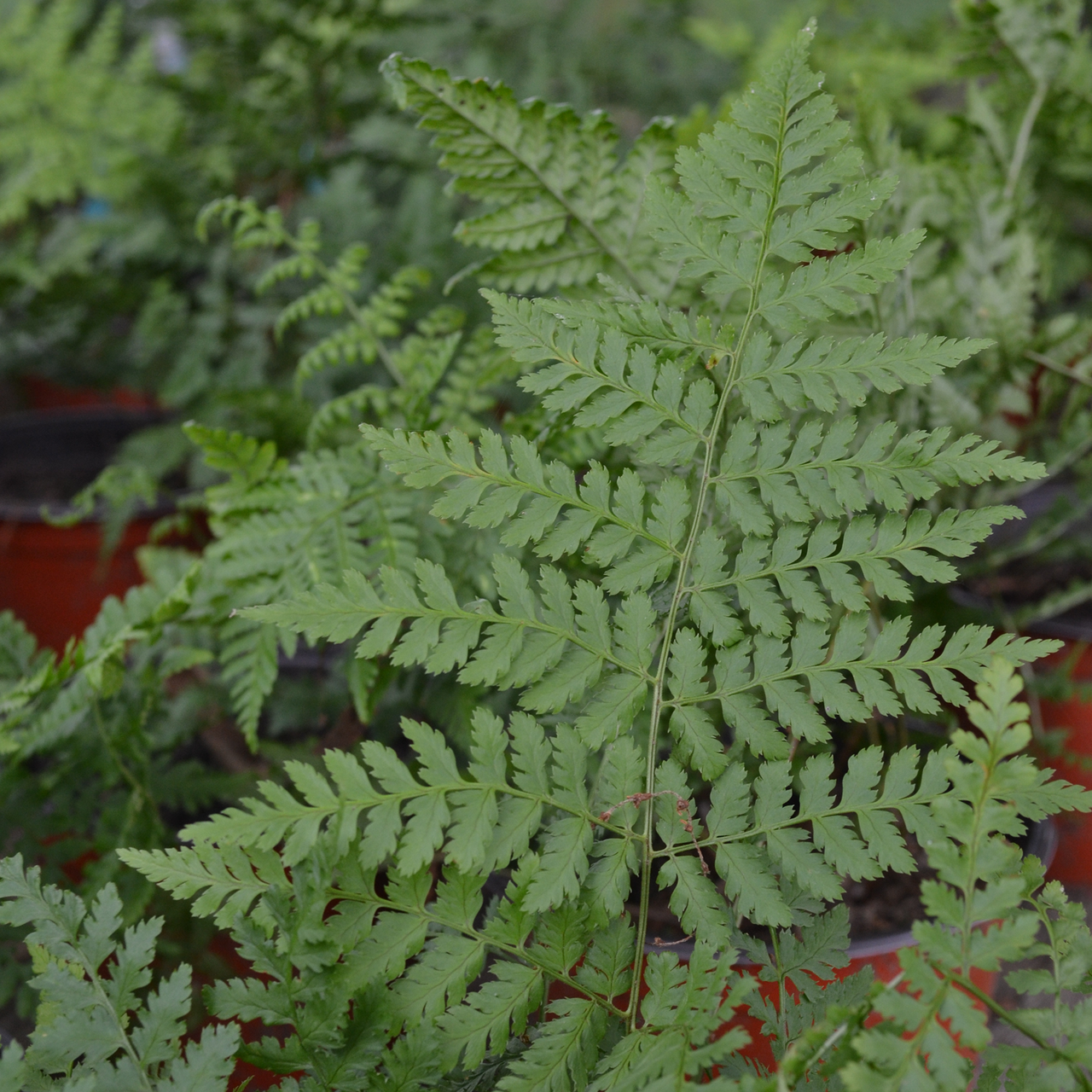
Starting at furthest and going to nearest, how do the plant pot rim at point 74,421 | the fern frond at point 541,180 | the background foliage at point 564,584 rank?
the plant pot rim at point 74,421 < the fern frond at point 541,180 < the background foliage at point 564,584

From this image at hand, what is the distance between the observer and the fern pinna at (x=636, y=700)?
0.53 metres

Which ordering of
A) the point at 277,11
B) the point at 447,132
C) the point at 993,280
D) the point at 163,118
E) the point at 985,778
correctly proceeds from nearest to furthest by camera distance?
the point at 985,778 < the point at 447,132 < the point at 993,280 < the point at 277,11 < the point at 163,118

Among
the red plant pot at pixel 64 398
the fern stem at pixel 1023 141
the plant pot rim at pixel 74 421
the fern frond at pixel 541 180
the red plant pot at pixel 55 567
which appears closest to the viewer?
the fern frond at pixel 541 180

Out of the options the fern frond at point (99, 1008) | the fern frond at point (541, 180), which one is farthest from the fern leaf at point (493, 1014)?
the fern frond at point (541, 180)

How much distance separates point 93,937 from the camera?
1.80 feet

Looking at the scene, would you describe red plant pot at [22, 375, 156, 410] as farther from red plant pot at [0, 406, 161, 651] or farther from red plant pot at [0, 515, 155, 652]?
red plant pot at [0, 515, 155, 652]

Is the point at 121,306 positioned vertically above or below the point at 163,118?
below

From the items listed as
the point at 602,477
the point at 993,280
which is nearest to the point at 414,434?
the point at 602,477

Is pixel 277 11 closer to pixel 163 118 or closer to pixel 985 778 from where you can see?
pixel 163 118

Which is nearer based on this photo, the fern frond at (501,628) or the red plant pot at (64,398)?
the fern frond at (501,628)

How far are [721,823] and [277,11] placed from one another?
1381 mm

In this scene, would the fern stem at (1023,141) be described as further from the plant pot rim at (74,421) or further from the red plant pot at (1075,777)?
the plant pot rim at (74,421)

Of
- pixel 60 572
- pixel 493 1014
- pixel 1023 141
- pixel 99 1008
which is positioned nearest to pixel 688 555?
pixel 493 1014

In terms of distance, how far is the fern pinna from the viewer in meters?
0.53
